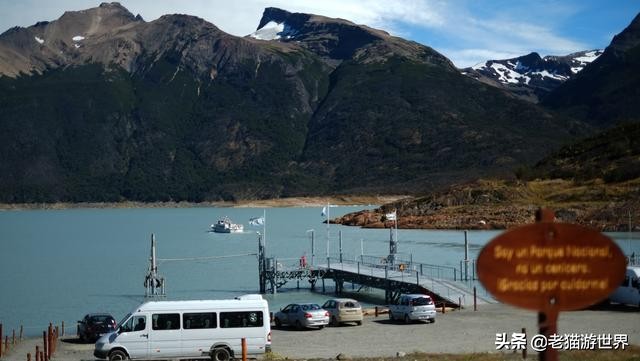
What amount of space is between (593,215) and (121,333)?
96505 millimetres

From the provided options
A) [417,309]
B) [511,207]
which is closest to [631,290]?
[417,309]

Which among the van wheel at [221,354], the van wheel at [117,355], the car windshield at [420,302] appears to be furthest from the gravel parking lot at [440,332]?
the van wheel at [117,355]

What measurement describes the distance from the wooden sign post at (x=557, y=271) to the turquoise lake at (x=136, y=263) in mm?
27611

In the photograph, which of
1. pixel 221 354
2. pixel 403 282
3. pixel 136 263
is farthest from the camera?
pixel 136 263

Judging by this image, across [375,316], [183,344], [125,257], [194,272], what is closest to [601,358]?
[183,344]

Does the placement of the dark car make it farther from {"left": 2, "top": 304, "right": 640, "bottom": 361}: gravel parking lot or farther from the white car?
the white car

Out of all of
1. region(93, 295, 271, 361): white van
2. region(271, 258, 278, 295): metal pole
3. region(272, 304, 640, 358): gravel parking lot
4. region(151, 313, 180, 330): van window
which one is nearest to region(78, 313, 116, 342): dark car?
region(272, 304, 640, 358): gravel parking lot

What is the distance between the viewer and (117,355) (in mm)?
25516

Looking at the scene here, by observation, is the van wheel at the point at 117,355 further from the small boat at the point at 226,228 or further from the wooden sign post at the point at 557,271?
the small boat at the point at 226,228

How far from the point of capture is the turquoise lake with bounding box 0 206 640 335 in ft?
191

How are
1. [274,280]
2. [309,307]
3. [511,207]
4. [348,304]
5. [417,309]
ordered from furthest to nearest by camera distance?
[511,207]
[274,280]
[348,304]
[309,307]
[417,309]

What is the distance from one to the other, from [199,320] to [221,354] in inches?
49.5

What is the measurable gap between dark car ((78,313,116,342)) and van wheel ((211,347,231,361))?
999 centimetres

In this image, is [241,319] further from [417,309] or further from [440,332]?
[417,309]
